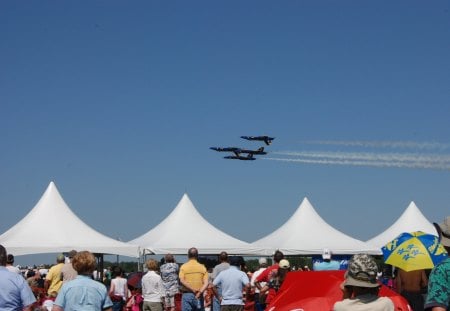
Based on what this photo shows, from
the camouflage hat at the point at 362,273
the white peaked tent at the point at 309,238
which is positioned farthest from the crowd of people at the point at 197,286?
the white peaked tent at the point at 309,238

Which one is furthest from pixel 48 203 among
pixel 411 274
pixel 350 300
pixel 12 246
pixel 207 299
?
pixel 350 300

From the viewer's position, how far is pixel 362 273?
4176 mm

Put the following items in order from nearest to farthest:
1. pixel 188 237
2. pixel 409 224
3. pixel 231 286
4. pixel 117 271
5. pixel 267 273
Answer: pixel 231 286, pixel 267 273, pixel 117 271, pixel 188 237, pixel 409 224

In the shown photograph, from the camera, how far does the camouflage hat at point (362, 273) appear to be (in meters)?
4.17

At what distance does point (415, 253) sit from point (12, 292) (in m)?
3.51

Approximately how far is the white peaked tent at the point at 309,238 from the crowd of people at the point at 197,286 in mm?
13036

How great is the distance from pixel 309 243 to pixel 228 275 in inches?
688

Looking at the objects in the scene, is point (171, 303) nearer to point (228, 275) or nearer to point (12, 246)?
point (228, 275)

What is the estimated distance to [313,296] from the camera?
243 inches

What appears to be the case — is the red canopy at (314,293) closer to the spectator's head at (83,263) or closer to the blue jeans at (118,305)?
the spectator's head at (83,263)

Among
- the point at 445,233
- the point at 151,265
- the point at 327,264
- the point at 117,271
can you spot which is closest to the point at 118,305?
the point at 117,271

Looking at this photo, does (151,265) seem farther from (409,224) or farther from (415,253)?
(409,224)

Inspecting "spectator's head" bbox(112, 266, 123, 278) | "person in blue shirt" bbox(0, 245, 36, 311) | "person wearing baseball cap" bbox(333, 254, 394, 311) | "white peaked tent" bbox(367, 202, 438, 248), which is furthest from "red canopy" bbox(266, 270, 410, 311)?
"white peaked tent" bbox(367, 202, 438, 248)

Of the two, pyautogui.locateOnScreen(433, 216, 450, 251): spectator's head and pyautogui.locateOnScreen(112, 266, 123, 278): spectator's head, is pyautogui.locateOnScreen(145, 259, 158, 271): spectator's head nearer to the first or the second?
pyautogui.locateOnScreen(112, 266, 123, 278): spectator's head
